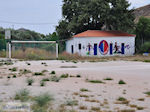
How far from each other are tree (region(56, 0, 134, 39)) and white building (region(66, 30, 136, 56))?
8.10 feet

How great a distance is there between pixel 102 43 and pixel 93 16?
5.54m

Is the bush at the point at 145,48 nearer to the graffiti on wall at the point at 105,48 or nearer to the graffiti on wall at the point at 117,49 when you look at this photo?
the graffiti on wall at the point at 105,48

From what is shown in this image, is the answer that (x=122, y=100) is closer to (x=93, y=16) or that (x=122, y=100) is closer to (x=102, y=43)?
(x=102, y=43)

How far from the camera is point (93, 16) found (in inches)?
1873

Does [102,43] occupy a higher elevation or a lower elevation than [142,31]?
lower

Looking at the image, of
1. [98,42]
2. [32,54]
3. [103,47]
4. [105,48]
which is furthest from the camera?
[105,48]

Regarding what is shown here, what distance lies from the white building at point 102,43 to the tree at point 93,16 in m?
2.47

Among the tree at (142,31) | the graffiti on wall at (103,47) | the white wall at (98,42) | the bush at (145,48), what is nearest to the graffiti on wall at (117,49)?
the white wall at (98,42)

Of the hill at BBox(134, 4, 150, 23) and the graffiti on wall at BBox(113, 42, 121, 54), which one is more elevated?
the hill at BBox(134, 4, 150, 23)

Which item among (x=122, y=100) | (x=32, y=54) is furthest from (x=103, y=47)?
(x=122, y=100)

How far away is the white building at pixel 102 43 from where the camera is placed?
4438 centimetres

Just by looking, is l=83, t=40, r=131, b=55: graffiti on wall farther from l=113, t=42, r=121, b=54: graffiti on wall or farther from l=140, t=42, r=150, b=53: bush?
l=140, t=42, r=150, b=53: bush

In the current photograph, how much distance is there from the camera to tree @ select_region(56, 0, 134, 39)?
4603 cm

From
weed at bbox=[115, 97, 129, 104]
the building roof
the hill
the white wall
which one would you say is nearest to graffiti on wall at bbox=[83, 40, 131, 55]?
the white wall
